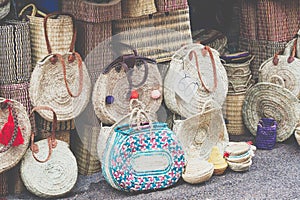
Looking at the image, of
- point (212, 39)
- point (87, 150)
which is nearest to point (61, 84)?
point (87, 150)

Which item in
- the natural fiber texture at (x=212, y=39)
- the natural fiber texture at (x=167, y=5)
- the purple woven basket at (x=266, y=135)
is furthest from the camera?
the natural fiber texture at (x=212, y=39)

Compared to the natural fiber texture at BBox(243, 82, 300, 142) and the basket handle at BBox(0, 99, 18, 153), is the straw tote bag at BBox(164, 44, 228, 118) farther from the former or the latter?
the basket handle at BBox(0, 99, 18, 153)

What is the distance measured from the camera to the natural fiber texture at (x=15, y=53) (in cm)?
515

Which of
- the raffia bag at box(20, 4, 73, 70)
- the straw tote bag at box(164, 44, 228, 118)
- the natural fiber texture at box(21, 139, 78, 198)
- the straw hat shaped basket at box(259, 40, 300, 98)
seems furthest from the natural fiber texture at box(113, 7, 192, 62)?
the natural fiber texture at box(21, 139, 78, 198)

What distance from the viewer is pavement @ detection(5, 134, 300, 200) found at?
16.5 feet

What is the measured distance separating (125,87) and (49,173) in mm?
945

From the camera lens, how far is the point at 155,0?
5.79 m

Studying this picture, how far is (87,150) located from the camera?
219 inches

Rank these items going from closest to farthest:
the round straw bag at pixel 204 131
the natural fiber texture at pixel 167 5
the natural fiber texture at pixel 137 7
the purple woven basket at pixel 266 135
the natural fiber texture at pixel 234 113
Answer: the round straw bag at pixel 204 131, the natural fiber texture at pixel 137 7, the natural fiber texture at pixel 167 5, the purple woven basket at pixel 266 135, the natural fiber texture at pixel 234 113

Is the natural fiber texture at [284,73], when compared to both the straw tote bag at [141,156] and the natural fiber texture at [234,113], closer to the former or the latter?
the natural fiber texture at [234,113]

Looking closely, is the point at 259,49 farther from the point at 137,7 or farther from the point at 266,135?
the point at 137,7

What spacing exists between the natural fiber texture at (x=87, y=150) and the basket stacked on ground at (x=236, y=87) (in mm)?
1420

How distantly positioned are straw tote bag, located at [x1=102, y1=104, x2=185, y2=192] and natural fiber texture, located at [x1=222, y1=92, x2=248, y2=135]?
127 cm

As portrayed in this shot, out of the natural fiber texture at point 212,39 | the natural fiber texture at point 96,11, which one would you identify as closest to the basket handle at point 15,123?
the natural fiber texture at point 96,11
